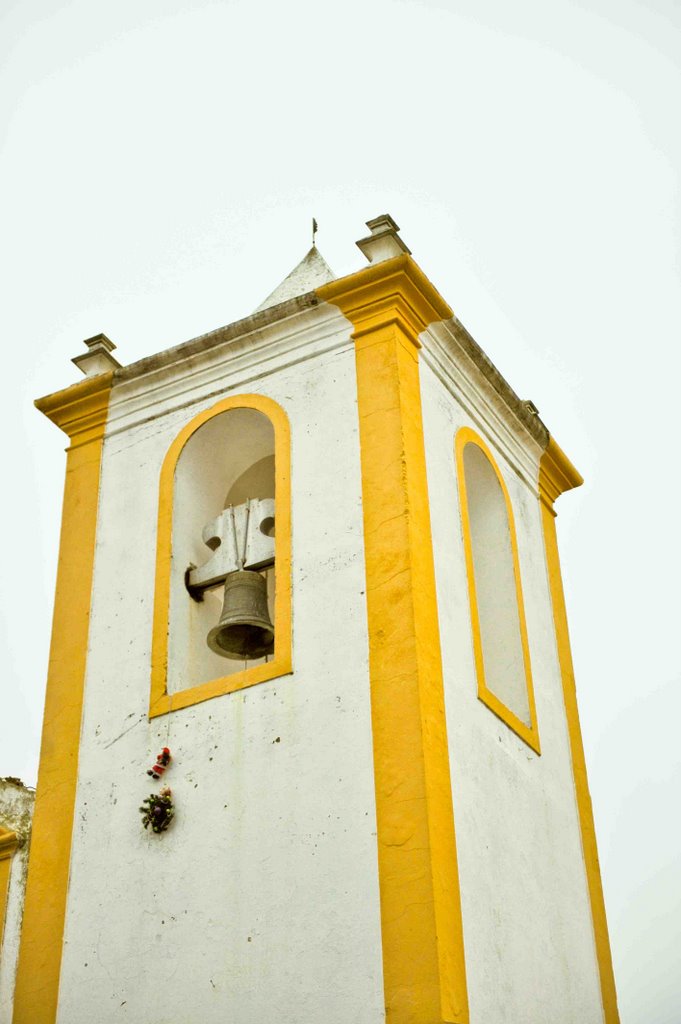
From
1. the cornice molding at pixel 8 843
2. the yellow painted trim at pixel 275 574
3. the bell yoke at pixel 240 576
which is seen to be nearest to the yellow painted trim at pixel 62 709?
the yellow painted trim at pixel 275 574

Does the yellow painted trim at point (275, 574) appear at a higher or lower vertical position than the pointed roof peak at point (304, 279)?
lower

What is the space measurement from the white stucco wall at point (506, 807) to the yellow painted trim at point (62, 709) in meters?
2.32

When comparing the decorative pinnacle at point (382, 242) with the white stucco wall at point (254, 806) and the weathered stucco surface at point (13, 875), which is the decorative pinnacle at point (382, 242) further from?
the weathered stucco surface at point (13, 875)

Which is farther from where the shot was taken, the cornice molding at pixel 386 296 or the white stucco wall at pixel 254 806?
the cornice molding at pixel 386 296

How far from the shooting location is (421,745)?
8.95 metres

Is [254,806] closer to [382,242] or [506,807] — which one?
[506,807]

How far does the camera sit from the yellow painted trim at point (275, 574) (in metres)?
9.80

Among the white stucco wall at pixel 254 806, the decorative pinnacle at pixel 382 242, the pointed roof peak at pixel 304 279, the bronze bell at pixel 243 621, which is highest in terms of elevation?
the pointed roof peak at pixel 304 279

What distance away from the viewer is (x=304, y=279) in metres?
12.2

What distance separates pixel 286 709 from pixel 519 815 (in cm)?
160

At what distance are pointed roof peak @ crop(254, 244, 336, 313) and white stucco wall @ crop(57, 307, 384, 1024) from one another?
1006 mm

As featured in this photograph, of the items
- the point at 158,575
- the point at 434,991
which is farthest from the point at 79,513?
the point at 434,991

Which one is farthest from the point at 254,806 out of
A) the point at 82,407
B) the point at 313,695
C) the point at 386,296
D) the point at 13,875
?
the point at 13,875

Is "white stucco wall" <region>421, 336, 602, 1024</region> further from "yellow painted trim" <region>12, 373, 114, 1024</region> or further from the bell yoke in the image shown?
"yellow painted trim" <region>12, 373, 114, 1024</region>
